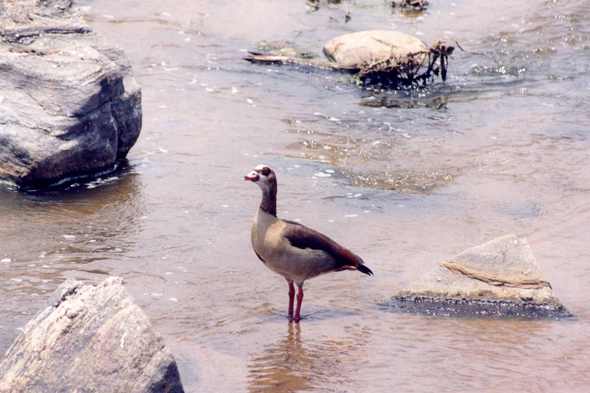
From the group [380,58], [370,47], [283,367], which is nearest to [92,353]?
[283,367]

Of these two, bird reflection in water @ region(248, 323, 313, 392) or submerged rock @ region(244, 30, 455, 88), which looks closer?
bird reflection in water @ region(248, 323, 313, 392)

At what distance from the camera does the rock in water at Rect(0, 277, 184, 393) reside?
13.1ft

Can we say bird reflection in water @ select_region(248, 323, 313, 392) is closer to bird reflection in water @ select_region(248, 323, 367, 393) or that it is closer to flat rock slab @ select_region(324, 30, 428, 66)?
bird reflection in water @ select_region(248, 323, 367, 393)

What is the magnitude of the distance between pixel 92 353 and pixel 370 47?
12.7 meters

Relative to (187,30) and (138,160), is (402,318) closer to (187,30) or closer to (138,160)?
(138,160)

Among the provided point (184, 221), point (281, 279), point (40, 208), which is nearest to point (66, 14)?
point (40, 208)

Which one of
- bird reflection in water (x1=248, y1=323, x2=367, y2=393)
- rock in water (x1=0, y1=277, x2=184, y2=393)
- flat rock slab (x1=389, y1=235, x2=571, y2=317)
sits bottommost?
bird reflection in water (x1=248, y1=323, x2=367, y2=393)

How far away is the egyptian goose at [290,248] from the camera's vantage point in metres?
5.72

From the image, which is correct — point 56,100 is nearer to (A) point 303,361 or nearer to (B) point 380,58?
(A) point 303,361

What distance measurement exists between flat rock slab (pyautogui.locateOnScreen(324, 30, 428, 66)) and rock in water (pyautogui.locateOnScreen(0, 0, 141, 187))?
7109 mm

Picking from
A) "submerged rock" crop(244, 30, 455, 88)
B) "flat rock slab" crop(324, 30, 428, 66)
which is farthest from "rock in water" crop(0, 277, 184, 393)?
"flat rock slab" crop(324, 30, 428, 66)

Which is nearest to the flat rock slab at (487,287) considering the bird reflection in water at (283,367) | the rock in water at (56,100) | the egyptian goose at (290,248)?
the egyptian goose at (290,248)

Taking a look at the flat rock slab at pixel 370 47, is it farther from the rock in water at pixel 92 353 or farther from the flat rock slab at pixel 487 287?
the rock in water at pixel 92 353

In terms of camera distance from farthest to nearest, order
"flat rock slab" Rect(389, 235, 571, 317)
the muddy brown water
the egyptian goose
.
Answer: "flat rock slab" Rect(389, 235, 571, 317)
the egyptian goose
the muddy brown water
